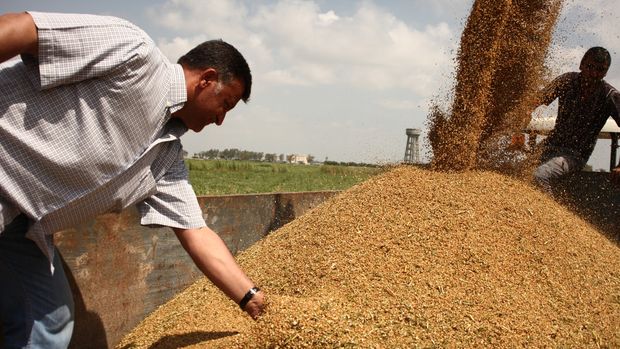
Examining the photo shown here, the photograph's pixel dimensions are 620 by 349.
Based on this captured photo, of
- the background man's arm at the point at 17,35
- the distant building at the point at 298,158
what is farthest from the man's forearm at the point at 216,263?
the distant building at the point at 298,158

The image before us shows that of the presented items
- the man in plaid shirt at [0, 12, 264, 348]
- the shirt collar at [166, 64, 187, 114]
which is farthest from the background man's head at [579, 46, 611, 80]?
the shirt collar at [166, 64, 187, 114]

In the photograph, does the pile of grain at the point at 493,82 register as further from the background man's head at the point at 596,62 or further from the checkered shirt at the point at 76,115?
the checkered shirt at the point at 76,115

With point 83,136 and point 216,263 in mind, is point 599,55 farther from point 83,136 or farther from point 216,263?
point 83,136

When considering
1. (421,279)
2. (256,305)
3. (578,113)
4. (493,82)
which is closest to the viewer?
(256,305)

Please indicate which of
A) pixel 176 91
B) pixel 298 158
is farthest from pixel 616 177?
pixel 298 158

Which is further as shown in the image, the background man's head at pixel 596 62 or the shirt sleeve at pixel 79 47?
the background man's head at pixel 596 62

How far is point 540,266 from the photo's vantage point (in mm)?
2779

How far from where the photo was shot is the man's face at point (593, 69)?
14.3 ft

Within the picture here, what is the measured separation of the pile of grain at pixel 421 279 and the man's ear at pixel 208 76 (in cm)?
88

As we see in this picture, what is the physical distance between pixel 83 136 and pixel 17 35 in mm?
339

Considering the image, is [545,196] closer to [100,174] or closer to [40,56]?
[100,174]

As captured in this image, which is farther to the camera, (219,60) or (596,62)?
(596,62)

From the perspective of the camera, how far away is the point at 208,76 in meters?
1.82

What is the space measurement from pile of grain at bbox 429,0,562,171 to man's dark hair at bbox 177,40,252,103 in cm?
247
